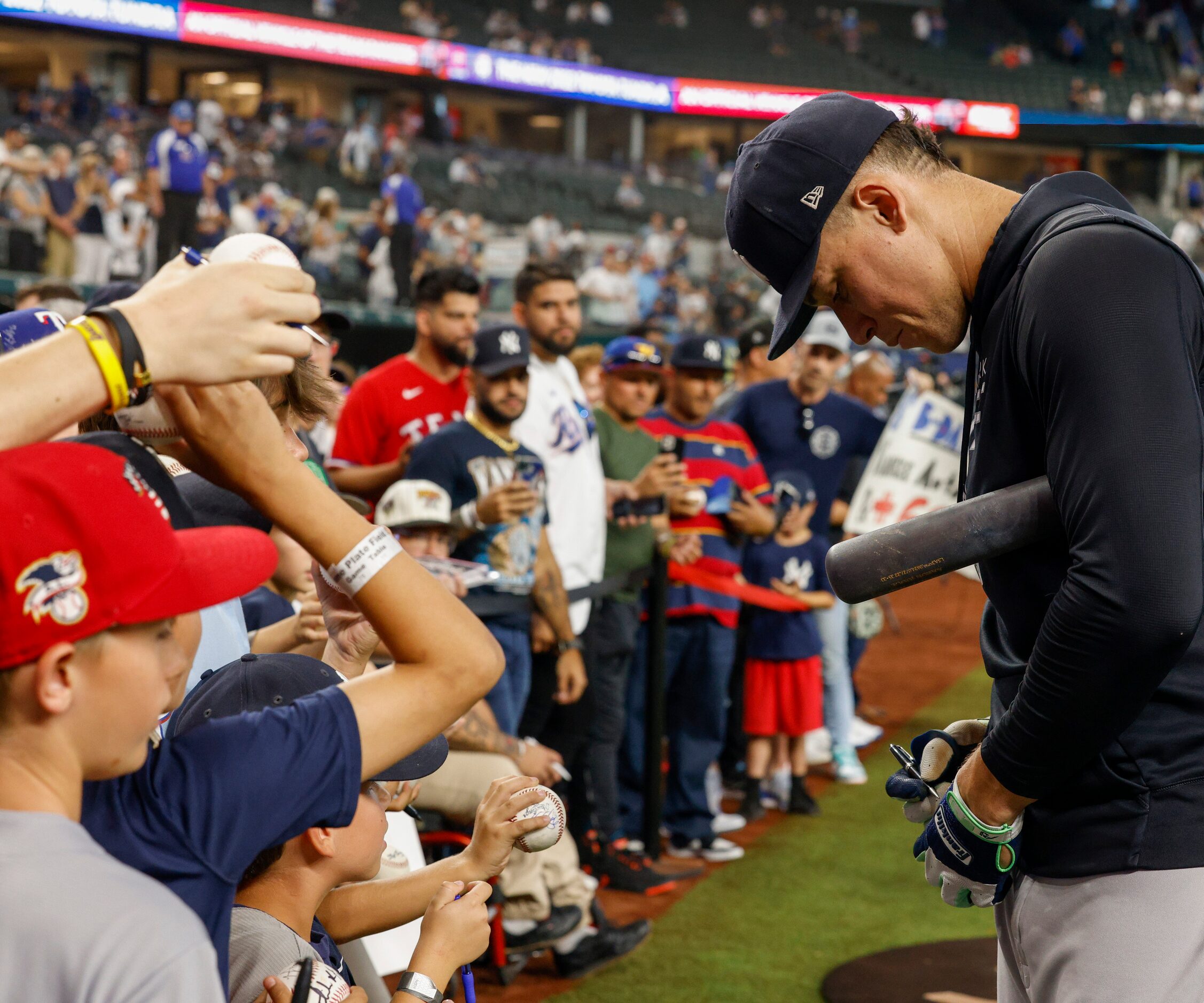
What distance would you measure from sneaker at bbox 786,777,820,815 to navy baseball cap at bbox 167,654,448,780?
4.38 metres

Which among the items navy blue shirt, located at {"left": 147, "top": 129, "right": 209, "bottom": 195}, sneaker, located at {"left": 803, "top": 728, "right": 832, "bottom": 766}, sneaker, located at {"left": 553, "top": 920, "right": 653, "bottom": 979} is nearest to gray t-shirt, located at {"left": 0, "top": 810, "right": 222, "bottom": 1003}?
sneaker, located at {"left": 553, "top": 920, "right": 653, "bottom": 979}

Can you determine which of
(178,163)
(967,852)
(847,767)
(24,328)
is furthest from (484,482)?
(178,163)

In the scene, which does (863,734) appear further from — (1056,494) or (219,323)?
(219,323)

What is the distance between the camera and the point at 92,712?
118 cm

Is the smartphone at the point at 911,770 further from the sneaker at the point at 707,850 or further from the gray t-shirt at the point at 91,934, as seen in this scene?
the sneaker at the point at 707,850

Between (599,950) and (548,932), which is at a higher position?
(548,932)

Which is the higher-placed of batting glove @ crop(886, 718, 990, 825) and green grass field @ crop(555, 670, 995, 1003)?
batting glove @ crop(886, 718, 990, 825)

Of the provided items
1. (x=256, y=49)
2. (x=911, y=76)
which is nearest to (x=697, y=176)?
(x=911, y=76)

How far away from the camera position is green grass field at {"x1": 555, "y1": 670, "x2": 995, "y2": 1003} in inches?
158

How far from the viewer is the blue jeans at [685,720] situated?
5.30m

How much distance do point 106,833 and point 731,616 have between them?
4.35 meters

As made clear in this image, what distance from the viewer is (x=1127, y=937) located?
1550mm

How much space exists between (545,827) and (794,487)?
420 cm

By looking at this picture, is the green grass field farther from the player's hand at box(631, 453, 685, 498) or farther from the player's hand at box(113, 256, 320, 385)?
the player's hand at box(113, 256, 320, 385)
